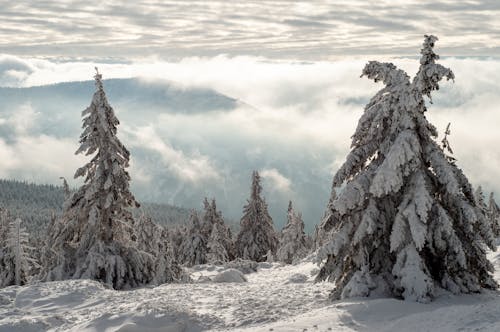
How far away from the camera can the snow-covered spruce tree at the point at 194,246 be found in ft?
196

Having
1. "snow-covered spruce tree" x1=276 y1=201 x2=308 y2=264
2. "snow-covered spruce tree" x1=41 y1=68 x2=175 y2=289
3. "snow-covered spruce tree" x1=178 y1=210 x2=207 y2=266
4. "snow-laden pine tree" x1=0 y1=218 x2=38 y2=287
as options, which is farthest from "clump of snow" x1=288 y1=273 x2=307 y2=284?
"snow-covered spruce tree" x1=178 y1=210 x2=207 y2=266

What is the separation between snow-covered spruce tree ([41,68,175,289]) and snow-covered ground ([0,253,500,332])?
417cm

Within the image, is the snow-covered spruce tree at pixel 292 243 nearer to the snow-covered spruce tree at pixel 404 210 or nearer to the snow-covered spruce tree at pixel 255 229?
the snow-covered spruce tree at pixel 255 229

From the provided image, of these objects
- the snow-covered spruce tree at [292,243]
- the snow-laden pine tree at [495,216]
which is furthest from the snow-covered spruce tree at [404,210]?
the snow-covered spruce tree at [292,243]

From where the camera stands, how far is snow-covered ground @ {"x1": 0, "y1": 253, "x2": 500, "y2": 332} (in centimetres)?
1434

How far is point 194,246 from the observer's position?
60438mm

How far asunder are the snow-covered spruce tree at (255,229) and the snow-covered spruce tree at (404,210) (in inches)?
1644

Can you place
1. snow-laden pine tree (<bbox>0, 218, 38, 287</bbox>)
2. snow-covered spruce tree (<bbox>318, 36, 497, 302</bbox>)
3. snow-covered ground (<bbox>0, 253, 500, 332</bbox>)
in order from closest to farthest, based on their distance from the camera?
snow-covered ground (<bbox>0, 253, 500, 332</bbox>)
snow-covered spruce tree (<bbox>318, 36, 497, 302</bbox>)
snow-laden pine tree (<bbox>0, 218, 38, 287</bbox>)

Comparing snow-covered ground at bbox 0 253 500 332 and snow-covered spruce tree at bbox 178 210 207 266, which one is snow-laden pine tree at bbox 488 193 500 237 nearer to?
snow-covered ground at bbox 0 253 500 332

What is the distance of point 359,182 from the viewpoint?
1755 cm

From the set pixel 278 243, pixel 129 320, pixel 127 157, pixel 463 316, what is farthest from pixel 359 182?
pixel 278 243

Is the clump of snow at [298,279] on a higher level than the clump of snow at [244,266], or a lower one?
higher

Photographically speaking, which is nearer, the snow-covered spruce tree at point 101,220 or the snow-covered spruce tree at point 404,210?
the snow-covered spruce tree at point 404,210

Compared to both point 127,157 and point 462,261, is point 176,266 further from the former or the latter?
point 462,261
